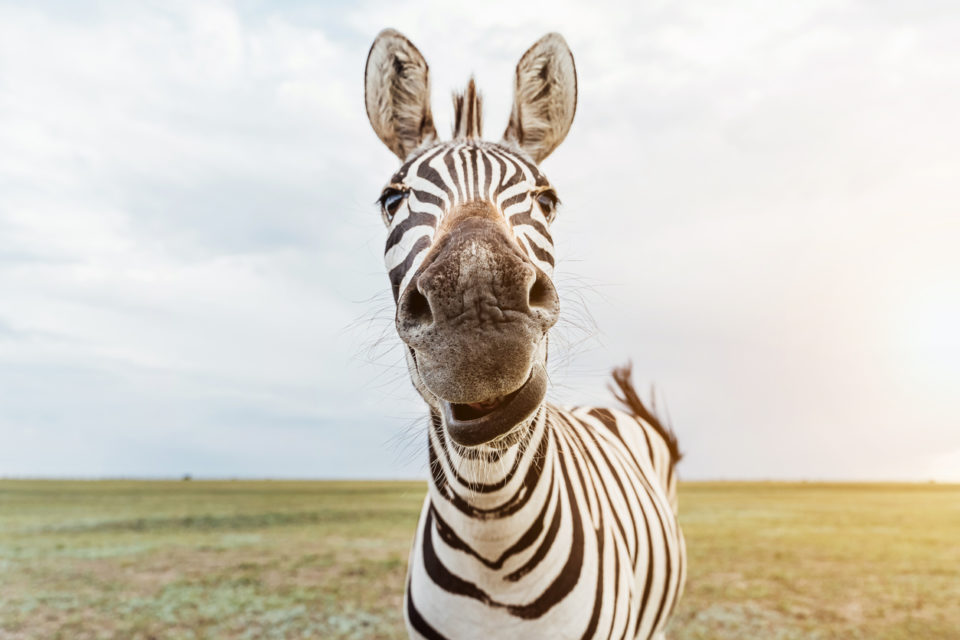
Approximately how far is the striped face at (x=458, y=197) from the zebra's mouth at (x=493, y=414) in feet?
1.58

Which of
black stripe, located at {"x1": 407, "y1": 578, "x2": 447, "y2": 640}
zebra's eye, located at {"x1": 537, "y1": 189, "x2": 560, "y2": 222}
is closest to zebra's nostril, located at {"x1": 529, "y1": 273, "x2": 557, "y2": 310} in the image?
zebra's eye, located at {"x1": 537, "y1": 189, "x2": 560, "y2": 222}

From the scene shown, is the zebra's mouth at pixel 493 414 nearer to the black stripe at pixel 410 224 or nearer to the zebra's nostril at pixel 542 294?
the zebra's nostril at pixel 542 294

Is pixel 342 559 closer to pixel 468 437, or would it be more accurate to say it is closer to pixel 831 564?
pixel 831 564

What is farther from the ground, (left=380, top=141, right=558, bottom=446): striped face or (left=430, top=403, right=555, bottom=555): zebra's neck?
(left=380, top=141, right=558, bottom=446): striped face

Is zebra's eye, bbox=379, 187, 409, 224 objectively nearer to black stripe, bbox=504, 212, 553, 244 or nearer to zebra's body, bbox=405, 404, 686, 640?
black stripe, bbox=504, 212, 553, 244

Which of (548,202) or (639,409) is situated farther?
(639,409)

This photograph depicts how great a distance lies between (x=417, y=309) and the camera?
187 cm

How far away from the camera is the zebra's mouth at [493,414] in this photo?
191cm

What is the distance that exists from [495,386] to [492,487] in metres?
0.79

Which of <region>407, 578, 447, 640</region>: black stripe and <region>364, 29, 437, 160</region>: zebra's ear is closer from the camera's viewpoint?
<region>407, 578, 447, 640</region>: black stripe

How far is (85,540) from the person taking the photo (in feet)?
62.2

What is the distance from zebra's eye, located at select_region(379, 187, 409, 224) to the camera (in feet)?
8.46

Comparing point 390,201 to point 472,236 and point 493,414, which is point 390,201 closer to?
point 472,236

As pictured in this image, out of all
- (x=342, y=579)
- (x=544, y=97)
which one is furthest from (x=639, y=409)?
(x=342, y=579)
